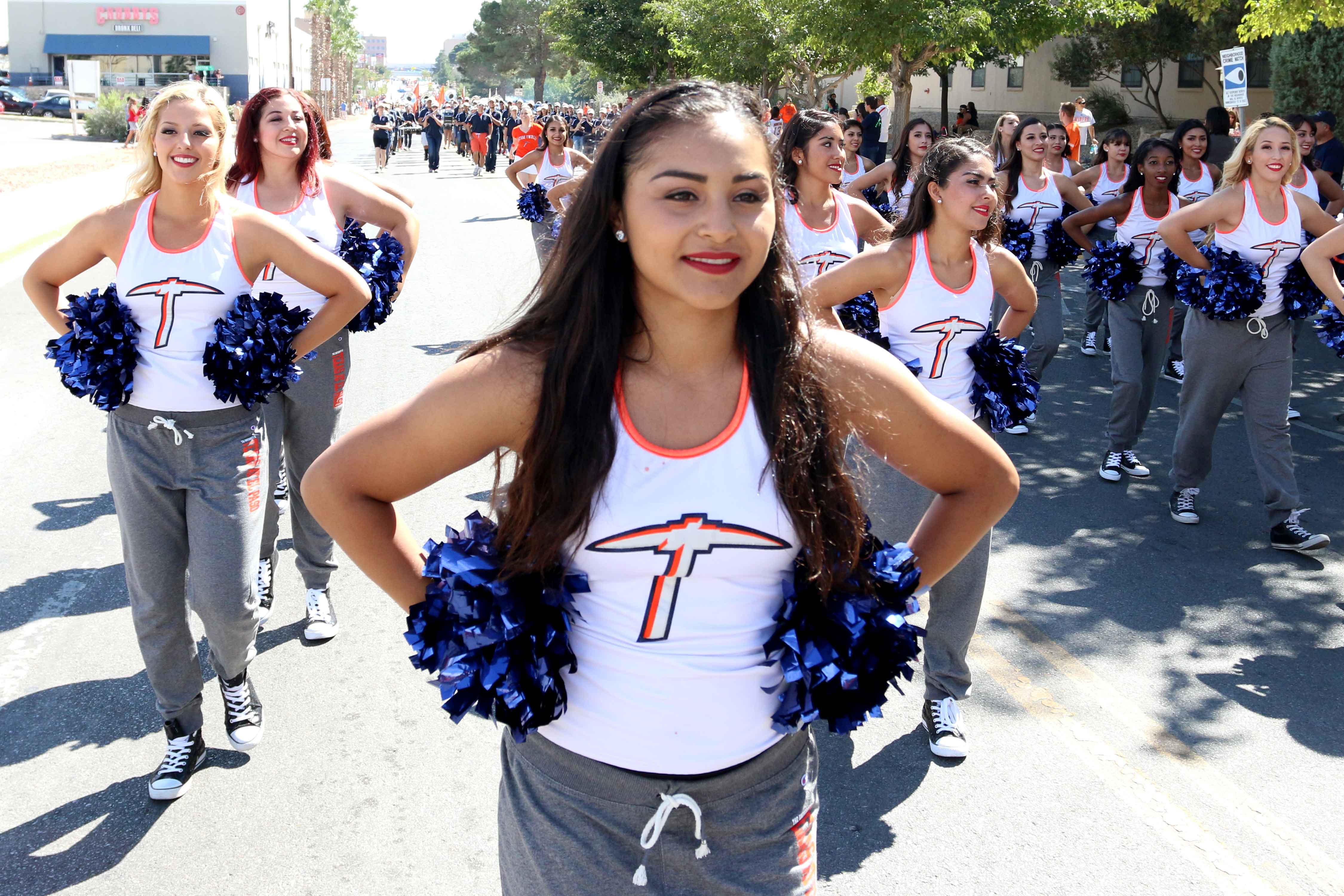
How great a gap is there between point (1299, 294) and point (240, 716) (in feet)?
17.4

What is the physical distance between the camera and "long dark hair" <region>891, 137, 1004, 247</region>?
4.46m

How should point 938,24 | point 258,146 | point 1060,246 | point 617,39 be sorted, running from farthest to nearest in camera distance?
point 617,39 → point 938,24 → point 1060,246 → point 258,146

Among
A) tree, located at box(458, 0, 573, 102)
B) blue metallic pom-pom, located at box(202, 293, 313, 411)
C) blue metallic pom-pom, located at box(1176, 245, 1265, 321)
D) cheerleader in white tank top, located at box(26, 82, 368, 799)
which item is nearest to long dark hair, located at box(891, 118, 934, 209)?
blue metallic pom-pom, located at box(1176, 245, 1265, 321)

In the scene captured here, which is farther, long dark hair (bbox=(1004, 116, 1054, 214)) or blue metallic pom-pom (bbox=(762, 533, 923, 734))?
long dark hair (bbox=(1004, 116, 1054, 214))

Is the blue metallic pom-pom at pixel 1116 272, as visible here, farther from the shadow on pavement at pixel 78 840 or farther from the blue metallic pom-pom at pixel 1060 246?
the shadow on pavement at pixel 78 840

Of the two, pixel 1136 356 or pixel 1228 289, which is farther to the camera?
pixel 1136 356

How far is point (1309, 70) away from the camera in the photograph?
24.5 metres

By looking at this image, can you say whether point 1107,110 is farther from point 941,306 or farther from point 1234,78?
point 941,306

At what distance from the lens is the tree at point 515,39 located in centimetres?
11138

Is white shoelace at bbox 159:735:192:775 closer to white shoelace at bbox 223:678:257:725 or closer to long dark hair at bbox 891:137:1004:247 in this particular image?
white shoelace at bbox 223:678:257:725

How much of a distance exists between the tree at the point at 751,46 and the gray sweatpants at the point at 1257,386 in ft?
62.2

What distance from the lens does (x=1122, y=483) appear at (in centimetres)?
751

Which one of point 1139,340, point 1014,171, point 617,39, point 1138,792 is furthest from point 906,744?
point 617,39

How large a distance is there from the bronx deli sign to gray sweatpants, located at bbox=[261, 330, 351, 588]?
94.5m
